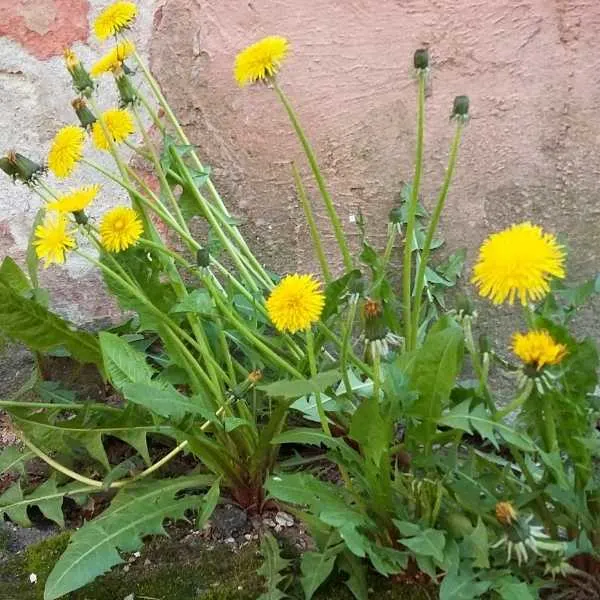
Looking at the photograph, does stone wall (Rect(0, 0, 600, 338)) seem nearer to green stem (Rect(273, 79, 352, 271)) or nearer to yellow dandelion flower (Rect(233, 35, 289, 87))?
green stem (Rect(273, 79, 352, 271))

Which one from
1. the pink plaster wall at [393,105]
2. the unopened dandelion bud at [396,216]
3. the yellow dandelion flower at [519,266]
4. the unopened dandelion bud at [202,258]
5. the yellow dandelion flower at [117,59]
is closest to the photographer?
the yellow dandelion flower at [519,266]

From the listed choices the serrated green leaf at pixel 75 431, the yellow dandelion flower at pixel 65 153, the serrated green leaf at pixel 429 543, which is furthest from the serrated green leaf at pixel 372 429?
the yellow dandelion flower at pixel 65 153

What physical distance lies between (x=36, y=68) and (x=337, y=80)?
24.8 inches

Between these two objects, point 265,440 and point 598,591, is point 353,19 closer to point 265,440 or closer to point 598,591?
point 265,440

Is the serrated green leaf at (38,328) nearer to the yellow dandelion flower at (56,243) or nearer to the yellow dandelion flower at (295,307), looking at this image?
the yellow dandelion flower at (56,243)

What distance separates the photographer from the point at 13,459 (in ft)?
5.11

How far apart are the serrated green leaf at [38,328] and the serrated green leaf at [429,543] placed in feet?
2.36

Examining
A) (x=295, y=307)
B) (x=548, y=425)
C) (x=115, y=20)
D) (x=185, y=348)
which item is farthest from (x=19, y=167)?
(x=548, y=425)

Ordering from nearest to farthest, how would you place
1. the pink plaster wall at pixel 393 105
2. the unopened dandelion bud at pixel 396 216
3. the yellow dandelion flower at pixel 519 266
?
the yellow dandelion flower at pixel 519 266
the unopened dandelion bud at pixel 396 216
the pink plaster wall at pixel 393 105

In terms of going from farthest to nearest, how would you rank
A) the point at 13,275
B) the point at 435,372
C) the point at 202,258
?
the point at 13,275, the point at 202,258, the point at 435,372

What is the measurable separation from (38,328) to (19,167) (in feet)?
1.18

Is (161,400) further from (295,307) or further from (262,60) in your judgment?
(262,60)

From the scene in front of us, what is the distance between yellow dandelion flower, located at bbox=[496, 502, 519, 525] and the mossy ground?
0.83 feet

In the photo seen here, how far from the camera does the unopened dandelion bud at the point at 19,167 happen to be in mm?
1280
